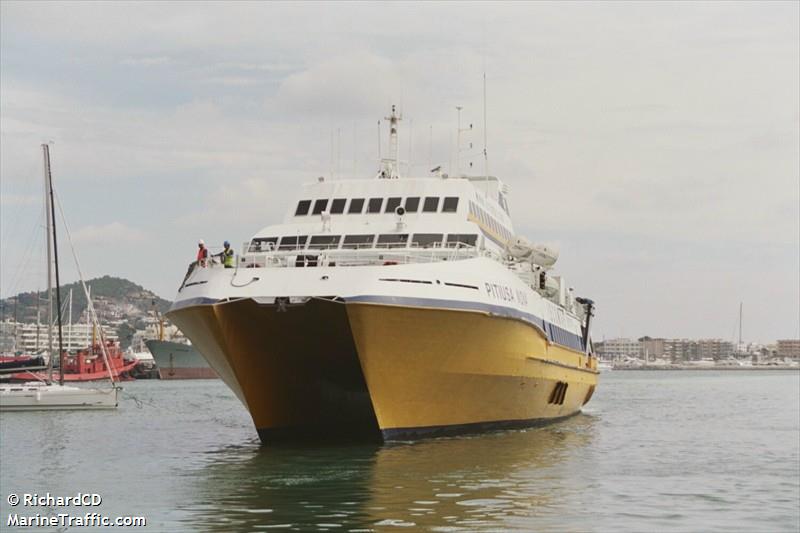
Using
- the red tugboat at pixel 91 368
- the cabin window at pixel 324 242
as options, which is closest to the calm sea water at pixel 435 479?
the cabin window at pixel 324 242

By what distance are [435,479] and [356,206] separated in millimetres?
13493

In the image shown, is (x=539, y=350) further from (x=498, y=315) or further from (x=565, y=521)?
(x=565, y=521)

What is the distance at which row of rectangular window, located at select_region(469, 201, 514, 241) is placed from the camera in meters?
33.9

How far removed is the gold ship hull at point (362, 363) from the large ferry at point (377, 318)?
0.04 m

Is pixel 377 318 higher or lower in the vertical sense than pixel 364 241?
lower

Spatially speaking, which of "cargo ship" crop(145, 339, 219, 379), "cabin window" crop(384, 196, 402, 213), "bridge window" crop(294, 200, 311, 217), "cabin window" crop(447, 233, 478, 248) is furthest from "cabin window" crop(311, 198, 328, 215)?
"cargo ship" crop(145, 339, 219, 379)

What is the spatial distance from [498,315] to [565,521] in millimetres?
11224

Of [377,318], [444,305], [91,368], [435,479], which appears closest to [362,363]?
[377,318]

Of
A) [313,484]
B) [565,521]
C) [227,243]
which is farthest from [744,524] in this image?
[227,243]

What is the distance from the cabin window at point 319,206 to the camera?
33562mm

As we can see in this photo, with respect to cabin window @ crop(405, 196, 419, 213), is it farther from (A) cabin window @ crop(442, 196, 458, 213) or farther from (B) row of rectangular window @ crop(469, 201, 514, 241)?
(B) row of rectangular window @ crop(469, 201, 514, 241)

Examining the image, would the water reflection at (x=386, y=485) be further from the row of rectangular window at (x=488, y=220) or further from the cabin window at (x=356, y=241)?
the row of rectangular window at (x=488, y=220)

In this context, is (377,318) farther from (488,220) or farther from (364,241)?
(488,220)

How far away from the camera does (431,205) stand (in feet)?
109
